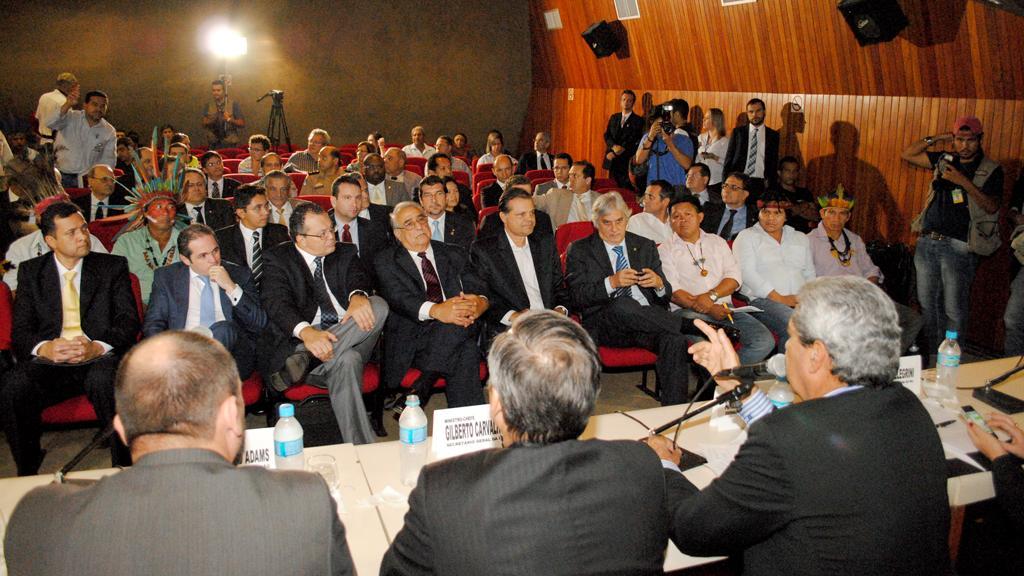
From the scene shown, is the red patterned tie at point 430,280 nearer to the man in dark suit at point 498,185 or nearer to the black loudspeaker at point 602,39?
the man in dark suit at point 498,185

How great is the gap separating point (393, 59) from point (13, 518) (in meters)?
12.6

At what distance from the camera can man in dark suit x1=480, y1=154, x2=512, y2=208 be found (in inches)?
281

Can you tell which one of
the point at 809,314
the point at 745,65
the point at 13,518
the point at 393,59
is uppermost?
the point at 393,59

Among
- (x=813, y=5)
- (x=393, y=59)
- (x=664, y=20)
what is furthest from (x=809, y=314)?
(x=393, y=59)

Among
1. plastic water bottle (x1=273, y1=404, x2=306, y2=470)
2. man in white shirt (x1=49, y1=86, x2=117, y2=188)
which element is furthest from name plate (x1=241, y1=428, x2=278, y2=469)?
man in white shirt (x1=49, y1=86, x2=117, y2=188)

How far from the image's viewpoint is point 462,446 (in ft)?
7.72

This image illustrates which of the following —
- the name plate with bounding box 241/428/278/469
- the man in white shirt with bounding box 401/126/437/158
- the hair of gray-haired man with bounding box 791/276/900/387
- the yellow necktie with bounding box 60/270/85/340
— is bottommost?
the name plate with bounding box 241/428/278/469

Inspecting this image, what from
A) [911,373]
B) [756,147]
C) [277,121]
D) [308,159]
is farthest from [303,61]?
[911,373]

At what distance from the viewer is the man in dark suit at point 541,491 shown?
133 centimetres

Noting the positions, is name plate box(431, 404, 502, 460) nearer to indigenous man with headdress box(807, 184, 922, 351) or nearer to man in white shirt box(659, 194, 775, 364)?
man in white shirt box(659, 194, 775, 364)

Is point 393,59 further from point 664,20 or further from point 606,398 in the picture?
point 606,398

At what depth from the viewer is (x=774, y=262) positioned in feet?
15.5

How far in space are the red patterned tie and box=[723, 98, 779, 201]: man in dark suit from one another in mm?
4294

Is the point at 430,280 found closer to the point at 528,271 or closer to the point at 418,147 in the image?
the point at 528,271
